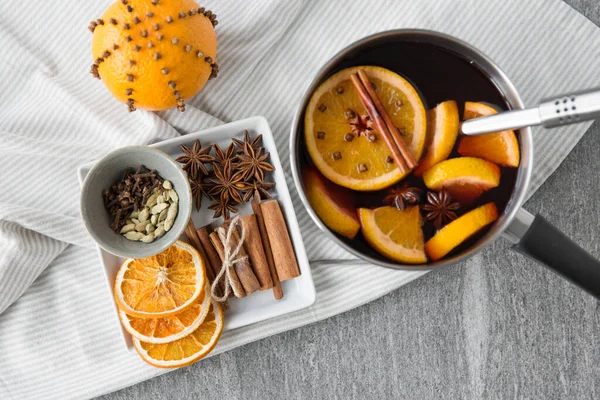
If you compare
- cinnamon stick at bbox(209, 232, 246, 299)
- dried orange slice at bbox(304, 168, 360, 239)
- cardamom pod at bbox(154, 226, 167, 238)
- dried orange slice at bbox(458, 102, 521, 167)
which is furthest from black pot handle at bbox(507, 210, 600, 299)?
cardamom pod at bbox(154, 226, 167, 238)

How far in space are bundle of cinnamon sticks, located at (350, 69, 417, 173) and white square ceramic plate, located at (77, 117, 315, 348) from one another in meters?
0.21

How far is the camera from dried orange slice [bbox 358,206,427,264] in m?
1.02

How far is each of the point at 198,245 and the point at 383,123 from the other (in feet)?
1.41

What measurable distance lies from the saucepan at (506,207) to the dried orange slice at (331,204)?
0.07 feet

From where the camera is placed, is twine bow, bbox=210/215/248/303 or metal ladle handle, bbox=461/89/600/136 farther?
twine bow, bbox=210/215/248/303

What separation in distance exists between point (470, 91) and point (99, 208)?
2.33 ft

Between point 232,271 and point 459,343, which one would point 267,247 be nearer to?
point 232,271

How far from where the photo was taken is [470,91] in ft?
3.35

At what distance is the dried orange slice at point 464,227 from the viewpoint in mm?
998

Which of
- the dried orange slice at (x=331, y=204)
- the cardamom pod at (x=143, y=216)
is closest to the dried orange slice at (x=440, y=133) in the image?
the dried orange slice at (x=331, y=204)

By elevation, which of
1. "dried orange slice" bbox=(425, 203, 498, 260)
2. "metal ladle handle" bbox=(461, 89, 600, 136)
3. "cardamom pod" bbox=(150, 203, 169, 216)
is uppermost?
"metal ladle handle" bbox=(461, 89, 600, 136)

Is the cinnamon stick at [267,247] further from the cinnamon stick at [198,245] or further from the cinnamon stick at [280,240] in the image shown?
the cinnamon stick at [198,245]

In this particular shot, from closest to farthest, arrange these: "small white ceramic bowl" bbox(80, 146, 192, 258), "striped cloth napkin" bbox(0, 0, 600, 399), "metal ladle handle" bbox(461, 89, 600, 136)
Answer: "metal ladle handle" bbox(461, 89, 600, 136) → "small white ceramic bowl" bbox(80, 146, 192, 258) → "striped cloth napkin" bbox(0, 0, 600, 399)

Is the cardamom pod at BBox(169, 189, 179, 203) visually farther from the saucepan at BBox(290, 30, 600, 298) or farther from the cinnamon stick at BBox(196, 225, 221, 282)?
the saucepan at BBox(290, 30, 600, 298)
